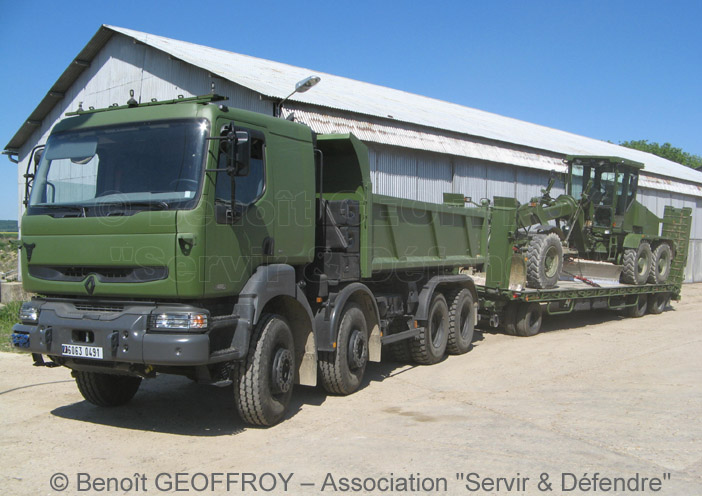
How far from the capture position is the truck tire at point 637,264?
1508cm

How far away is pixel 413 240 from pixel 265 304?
10.6ft

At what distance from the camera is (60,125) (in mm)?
6250

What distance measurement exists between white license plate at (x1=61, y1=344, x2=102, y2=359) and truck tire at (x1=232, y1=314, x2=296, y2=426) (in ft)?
3.85

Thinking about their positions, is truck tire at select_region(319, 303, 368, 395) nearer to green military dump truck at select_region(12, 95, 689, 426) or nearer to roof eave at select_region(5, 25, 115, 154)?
green military dump truck at select_region(12, 95, 689, 426)

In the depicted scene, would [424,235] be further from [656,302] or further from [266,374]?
[656,302]

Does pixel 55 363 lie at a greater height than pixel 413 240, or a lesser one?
lesser

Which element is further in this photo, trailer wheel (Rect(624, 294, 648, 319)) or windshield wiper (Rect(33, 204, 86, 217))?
trailer wheel (Rect(624, 294, 648, 319))

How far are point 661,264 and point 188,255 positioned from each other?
14.6 meters

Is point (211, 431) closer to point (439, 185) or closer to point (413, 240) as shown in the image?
point (413, 240)

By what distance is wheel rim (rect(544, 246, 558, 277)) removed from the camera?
12.6 meters

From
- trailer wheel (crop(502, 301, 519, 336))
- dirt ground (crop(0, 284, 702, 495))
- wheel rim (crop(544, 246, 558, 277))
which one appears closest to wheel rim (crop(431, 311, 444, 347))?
dirt ground (crop(0, 284, 702, 495))

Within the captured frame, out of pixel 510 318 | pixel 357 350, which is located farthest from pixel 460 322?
pixel 357 350

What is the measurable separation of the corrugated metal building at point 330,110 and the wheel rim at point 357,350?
19.6 ft

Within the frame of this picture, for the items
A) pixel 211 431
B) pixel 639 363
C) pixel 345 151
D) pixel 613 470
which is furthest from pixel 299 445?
pixel 639 363
